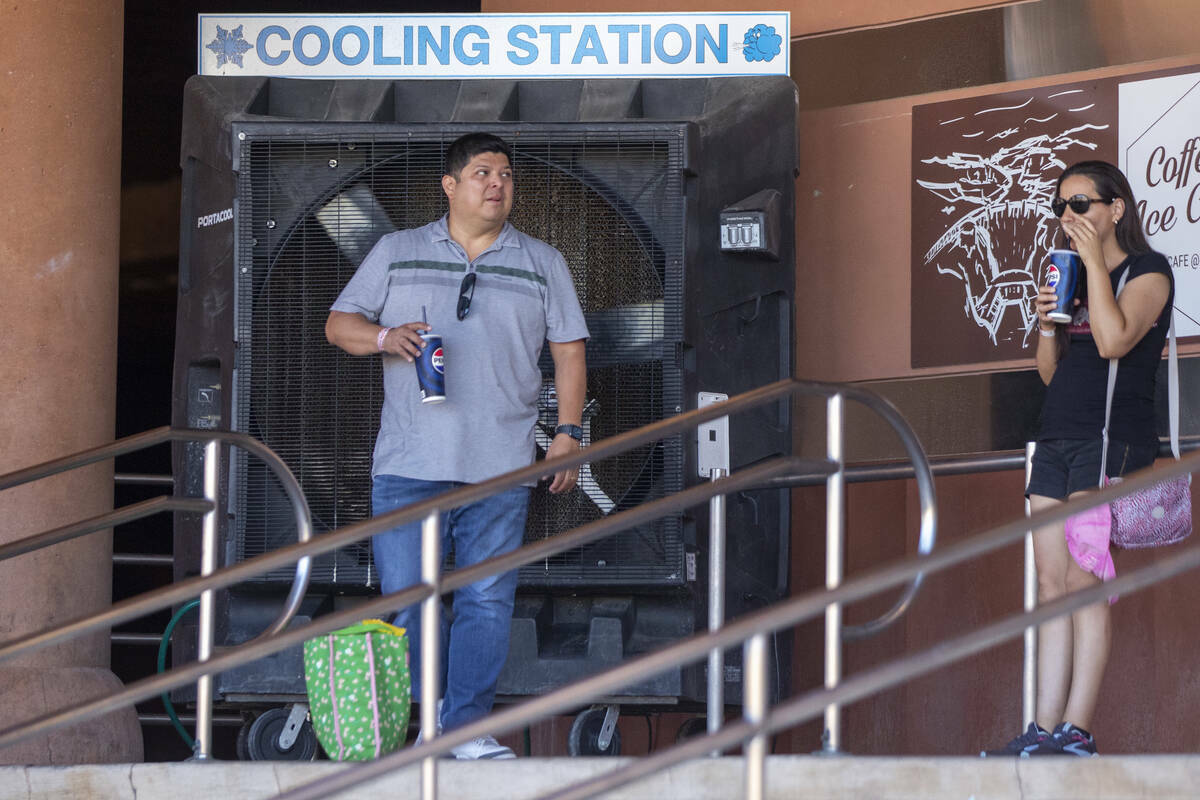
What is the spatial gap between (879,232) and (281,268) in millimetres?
2245

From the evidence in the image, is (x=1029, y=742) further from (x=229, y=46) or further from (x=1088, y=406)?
(x=229, y=46)

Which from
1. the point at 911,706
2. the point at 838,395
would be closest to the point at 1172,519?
the point at 838,395

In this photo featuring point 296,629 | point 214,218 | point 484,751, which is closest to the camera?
point 296,629

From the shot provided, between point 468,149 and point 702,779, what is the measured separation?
5.23 ft

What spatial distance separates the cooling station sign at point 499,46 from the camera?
4328mm

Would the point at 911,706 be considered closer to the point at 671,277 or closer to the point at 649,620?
the point at 649,620

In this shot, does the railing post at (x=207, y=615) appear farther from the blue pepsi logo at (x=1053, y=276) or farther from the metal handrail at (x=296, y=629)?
the blue pepsi logo at (x=1053, y=276)

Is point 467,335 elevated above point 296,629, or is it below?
above

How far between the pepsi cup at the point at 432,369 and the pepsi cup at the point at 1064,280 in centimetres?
124

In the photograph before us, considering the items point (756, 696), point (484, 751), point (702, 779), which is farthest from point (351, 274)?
point (756, 696)

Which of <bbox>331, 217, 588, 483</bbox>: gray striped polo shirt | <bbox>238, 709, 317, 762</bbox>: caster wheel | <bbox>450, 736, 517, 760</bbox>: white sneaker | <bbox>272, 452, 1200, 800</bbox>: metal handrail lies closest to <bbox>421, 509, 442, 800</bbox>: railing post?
<bbox>272, 452, 1200, 800</bbox>: metal handrail

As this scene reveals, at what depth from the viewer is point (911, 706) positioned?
511 centimetres

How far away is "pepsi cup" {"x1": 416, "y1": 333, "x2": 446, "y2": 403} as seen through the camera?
3.38 meters

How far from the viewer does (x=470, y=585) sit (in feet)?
11.6
